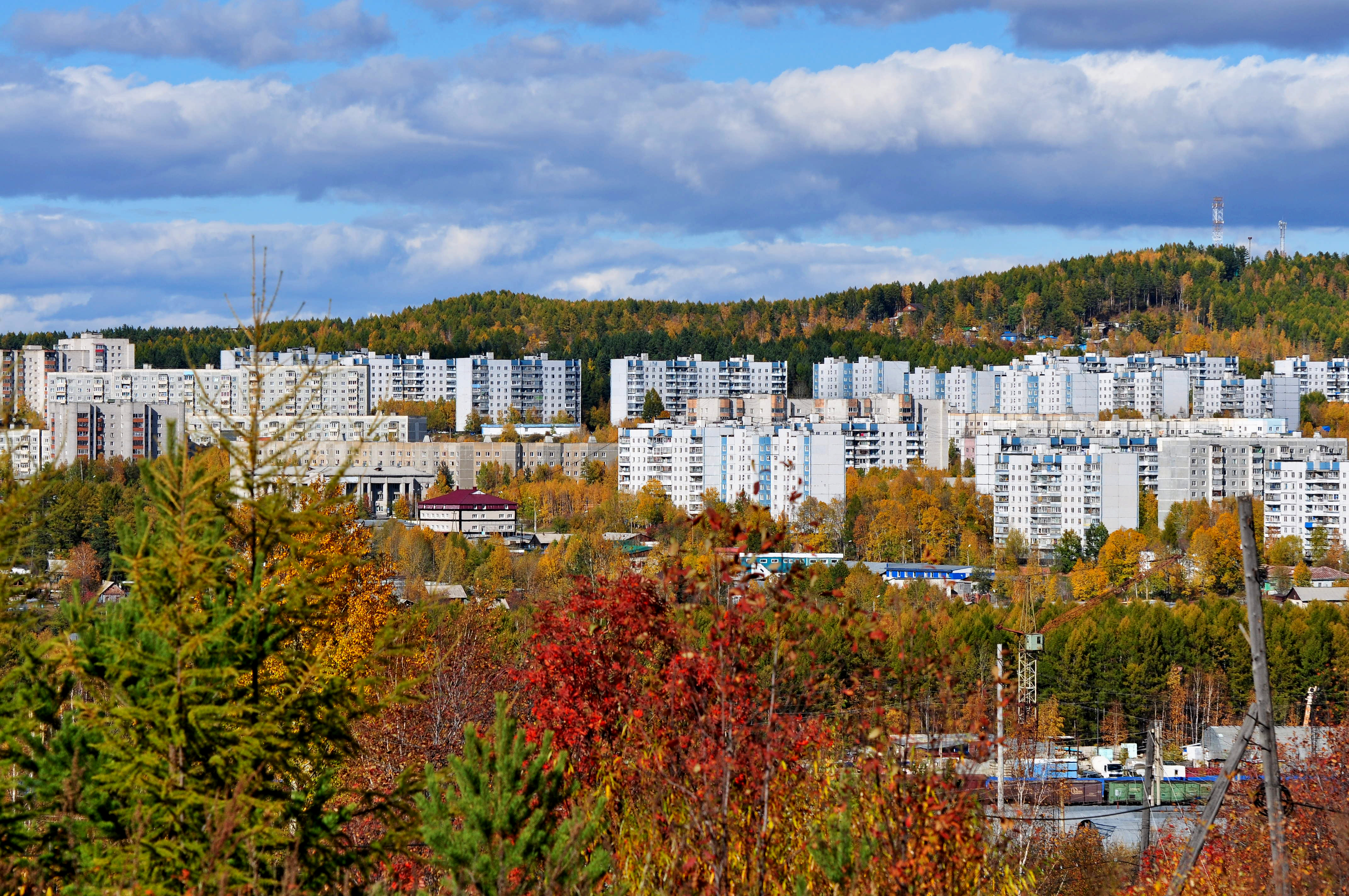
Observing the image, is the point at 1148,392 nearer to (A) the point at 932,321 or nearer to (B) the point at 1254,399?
(B) the point at 1254,399

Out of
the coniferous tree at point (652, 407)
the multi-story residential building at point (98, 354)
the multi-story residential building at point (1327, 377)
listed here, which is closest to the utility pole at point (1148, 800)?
the coniferous tree at point (652, 407)

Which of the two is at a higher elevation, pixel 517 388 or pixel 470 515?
pixel 517 388

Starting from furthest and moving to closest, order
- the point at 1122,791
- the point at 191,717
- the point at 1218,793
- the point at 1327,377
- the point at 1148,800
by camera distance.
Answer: the point at 1327,377 → the point at 1122,791 → the point at 1148,800 → the point at 1218,793 → the point at 191,717

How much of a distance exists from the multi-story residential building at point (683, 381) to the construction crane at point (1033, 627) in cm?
3790

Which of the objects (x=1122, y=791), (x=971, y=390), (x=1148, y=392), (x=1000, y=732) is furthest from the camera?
(x=971, y=390)

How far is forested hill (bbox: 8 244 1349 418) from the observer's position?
89750mm

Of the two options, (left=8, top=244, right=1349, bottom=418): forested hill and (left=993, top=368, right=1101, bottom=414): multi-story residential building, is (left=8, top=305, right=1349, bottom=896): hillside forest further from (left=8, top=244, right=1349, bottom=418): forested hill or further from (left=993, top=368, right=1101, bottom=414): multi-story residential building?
(left=8, top=244, right=1349, bottom=418): forested hill

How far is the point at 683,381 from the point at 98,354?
115ft

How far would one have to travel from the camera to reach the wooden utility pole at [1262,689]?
5555 mm

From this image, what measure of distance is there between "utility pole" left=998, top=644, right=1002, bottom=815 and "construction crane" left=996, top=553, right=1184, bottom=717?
0.57 feet

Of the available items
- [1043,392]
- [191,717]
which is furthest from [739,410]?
[191,717]

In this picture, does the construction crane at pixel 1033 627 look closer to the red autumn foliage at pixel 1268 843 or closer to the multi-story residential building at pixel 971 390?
the red autumn foliage at pixel 1268 843

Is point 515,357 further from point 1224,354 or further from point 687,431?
point 1224,354

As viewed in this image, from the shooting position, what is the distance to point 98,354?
294 feet
